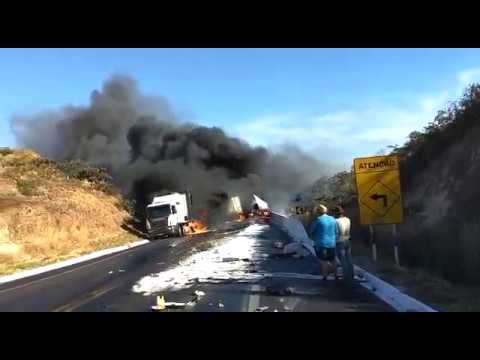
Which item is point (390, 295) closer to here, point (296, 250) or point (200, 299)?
point (200, 299)

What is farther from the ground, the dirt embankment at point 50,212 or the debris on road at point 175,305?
the dirt embankment at point 50,212

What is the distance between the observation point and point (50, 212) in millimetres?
36844

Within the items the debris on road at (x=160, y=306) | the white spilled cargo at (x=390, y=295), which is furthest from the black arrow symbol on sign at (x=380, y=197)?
the debris on road at (x=160, y=306)

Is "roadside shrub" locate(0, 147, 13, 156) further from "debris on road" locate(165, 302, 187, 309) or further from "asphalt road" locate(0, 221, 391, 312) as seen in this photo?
"debris on road" locate(165, 302, 187, 309)

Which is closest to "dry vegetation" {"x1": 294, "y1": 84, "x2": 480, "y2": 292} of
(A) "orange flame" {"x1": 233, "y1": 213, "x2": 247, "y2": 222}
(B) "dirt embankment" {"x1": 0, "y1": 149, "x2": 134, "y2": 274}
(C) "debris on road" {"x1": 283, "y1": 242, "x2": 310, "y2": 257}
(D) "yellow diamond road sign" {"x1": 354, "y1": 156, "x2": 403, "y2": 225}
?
(D) "yellow diamond road sign" {"x1": 354, "y1": 156, "x2": 403, "y2": 225}

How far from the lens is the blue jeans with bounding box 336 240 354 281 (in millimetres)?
11930

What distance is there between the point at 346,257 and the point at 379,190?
2626 millimetres

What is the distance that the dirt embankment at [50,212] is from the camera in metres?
30.8

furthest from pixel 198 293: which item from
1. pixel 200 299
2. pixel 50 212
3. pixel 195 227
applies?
pixel 195 227

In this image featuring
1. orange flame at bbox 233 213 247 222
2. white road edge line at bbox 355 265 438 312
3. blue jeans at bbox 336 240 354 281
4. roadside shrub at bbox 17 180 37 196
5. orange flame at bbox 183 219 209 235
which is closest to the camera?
white road edge line at bbox 355 265 438 312

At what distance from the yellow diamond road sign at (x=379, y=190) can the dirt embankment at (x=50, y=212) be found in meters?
13.9

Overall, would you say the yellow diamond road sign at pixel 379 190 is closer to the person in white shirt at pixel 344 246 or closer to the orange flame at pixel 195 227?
the person in white shirt at pixel 344 246

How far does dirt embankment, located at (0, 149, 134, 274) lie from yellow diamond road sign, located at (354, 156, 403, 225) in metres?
13.9
